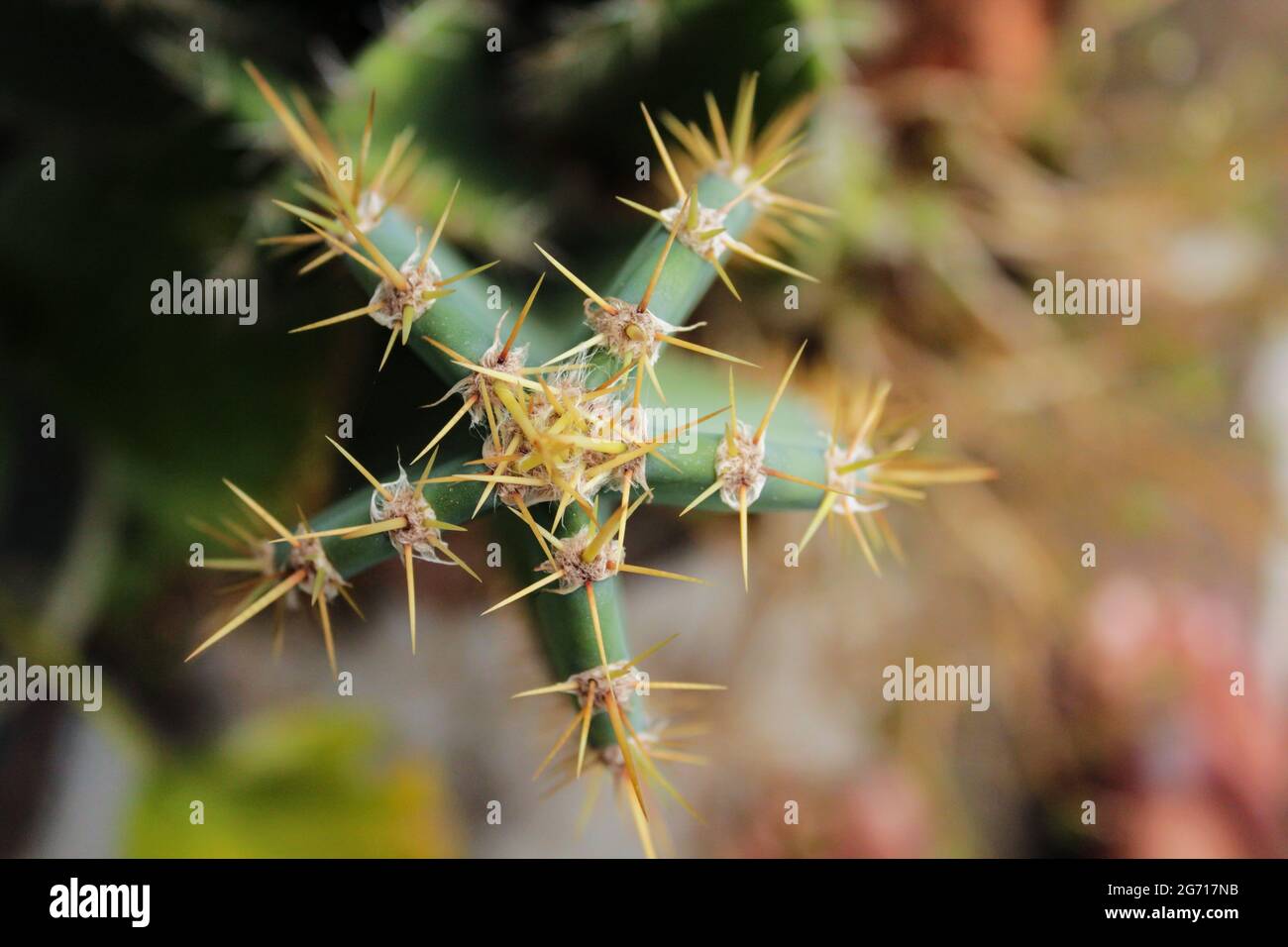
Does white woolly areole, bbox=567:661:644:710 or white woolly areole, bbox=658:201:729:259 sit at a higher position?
white woolly areole, bbox=658:201:729:259

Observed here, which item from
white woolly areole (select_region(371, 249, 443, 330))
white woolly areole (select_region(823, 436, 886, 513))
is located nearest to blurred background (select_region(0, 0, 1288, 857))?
white woolly areole (select_region(371, 249, 443, 330))

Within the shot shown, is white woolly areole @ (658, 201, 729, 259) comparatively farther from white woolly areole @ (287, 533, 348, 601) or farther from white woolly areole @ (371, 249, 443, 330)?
white woolly areole @ (287, 533, 348, 601)

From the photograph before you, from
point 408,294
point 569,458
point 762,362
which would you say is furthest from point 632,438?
point 762,362

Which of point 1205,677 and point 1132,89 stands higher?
point 1132,89

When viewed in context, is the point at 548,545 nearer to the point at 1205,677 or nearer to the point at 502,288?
the point at 502,288

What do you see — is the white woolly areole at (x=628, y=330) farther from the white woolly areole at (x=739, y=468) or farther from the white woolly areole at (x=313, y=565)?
→ the white woolly areole at (x=313, y=565)

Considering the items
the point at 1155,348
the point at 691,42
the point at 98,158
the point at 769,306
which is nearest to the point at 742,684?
the point at 769,306

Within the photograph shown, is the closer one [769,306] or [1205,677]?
[769,306]

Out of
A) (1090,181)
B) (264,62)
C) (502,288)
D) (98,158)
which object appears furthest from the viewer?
(1090,181)
